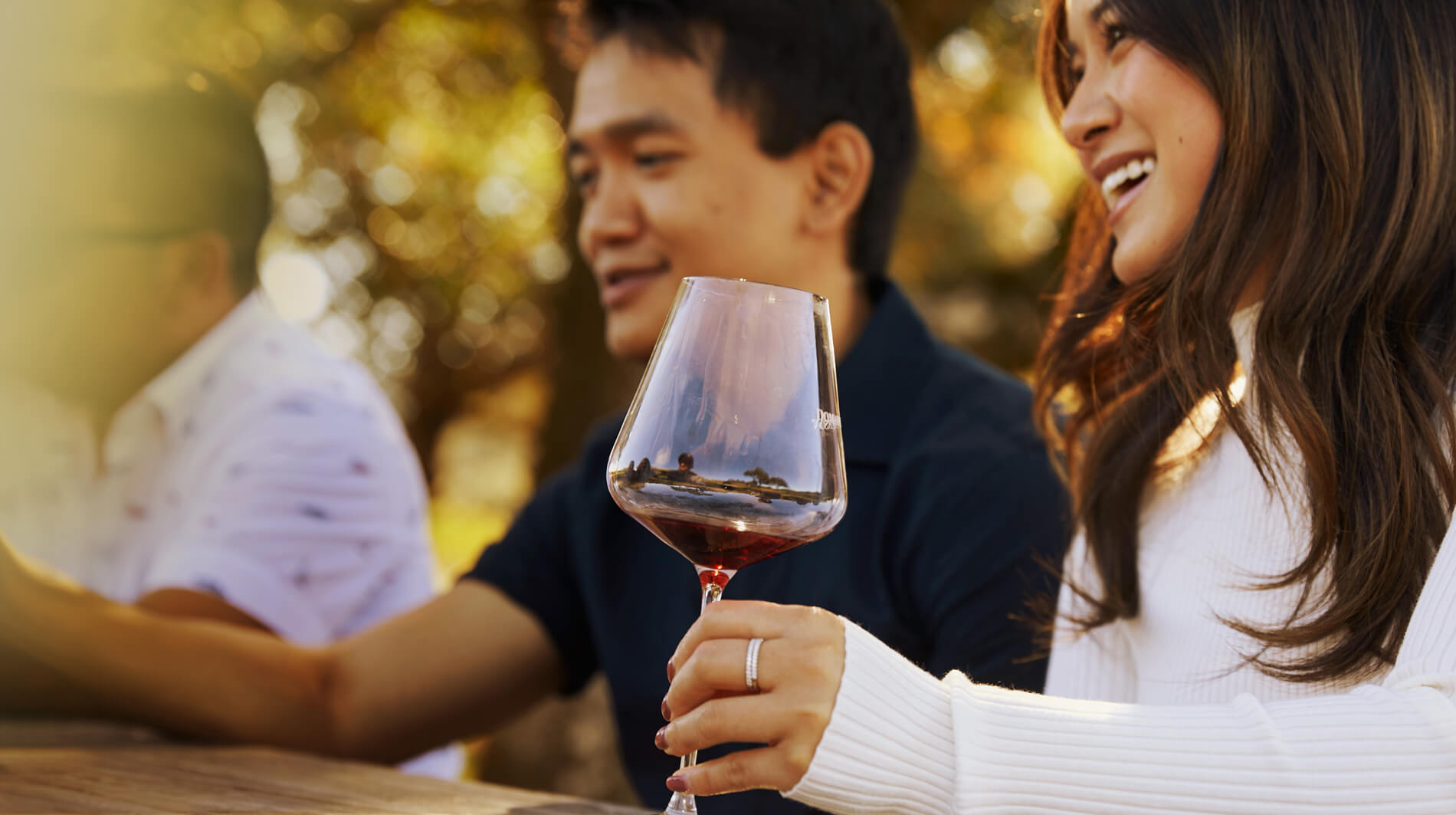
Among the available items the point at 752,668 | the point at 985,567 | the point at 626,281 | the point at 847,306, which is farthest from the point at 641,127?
the point at 752,668

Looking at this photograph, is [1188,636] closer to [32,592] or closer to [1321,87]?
[1321,87]

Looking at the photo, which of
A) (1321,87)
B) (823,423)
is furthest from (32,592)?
(1321,87)

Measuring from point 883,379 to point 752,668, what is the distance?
1212 millimetres

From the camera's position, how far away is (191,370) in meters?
2.75

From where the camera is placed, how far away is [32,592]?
1.94 meters

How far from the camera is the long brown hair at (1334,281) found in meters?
1.29

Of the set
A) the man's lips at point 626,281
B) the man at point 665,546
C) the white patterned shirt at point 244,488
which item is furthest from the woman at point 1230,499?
the white patterned shirt at point 244,488

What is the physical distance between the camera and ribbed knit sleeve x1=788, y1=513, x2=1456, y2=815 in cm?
100

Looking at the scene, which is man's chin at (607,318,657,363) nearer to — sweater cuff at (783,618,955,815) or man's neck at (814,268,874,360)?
man's neck at (814,268,874,360)

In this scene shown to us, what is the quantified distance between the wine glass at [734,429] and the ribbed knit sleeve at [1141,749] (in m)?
0.14

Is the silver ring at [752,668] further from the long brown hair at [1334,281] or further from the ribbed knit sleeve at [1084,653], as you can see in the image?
the ribbed knit sleeve at [1084,653]

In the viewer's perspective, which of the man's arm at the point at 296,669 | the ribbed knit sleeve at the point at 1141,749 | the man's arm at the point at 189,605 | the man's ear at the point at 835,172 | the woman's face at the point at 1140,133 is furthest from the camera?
the man's ear at the point at 835,172

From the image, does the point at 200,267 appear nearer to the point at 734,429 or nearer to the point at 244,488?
the point at 244,488

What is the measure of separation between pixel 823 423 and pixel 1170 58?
0.70m
